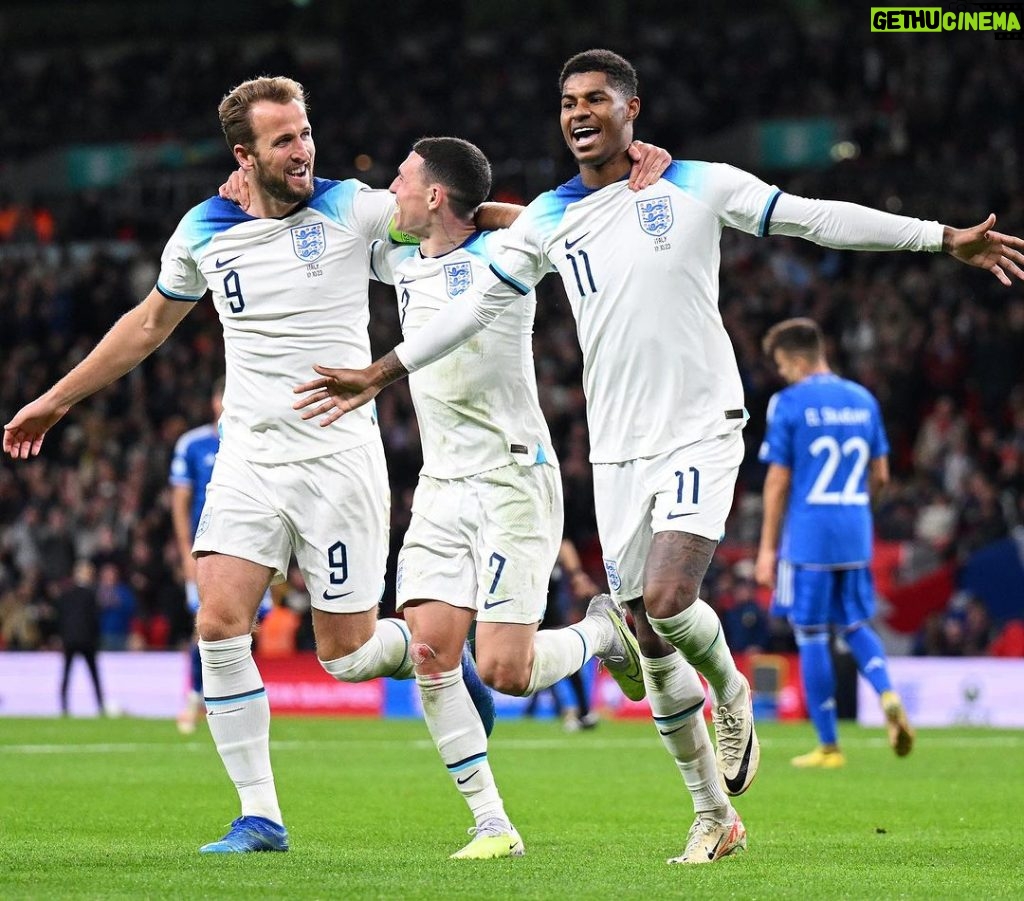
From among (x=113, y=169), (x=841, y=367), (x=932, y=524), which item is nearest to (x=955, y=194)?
(x=841, y=367)

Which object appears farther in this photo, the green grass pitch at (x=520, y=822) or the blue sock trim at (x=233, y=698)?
the blue sock trim at (x=233, y=698)

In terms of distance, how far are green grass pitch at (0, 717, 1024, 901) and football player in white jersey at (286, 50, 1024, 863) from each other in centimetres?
67

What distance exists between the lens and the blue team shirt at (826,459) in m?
11.2

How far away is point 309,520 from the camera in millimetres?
6676

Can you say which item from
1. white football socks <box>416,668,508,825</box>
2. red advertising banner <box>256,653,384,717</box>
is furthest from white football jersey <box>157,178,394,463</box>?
red advertising banner <box>256,653,384,717</box>

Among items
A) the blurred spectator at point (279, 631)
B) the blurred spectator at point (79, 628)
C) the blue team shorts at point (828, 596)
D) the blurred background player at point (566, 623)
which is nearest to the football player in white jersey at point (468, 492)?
the blue team shorts at point (828, 596)

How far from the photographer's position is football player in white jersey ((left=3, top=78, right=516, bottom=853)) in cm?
655

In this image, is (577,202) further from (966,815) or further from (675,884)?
(966,815)

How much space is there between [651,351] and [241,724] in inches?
79.3

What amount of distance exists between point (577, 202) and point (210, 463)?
735cm

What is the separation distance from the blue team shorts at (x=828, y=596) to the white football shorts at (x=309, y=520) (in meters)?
4.97

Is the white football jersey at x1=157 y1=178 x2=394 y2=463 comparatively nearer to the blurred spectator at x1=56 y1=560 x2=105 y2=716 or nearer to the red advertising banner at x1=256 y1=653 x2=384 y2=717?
the blurred spectator at x1=56 y1=560 x2=105 y2=716

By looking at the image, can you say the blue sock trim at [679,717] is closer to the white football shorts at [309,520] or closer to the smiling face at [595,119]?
the white football shorts at [309,520]

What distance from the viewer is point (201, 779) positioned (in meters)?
10.2
